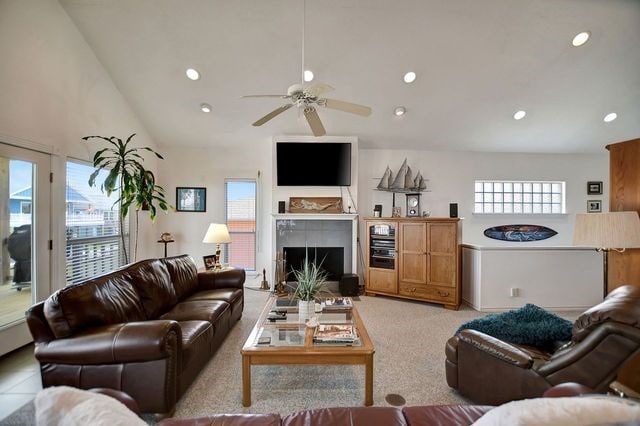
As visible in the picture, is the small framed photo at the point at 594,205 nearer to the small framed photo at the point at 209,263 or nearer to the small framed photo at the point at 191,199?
the small framed photo at the point at 209,263

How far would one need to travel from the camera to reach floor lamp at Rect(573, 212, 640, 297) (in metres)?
2.29

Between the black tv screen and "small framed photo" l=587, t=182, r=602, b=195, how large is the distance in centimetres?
475

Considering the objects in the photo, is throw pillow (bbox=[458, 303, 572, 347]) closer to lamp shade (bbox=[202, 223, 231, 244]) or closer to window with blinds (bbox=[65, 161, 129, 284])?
lamp shade (bbox=[202, 223, 231, 244])

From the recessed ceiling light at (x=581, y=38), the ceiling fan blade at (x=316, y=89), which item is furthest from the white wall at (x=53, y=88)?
the recessed ceiling light at (x=581, y=38)

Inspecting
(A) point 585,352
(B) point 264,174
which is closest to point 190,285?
(B) point 264,174

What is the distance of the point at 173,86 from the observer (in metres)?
4.24

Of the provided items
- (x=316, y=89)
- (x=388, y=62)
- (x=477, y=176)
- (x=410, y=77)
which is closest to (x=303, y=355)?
(x=316, y=89)

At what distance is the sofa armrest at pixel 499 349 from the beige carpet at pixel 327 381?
0.52 meters

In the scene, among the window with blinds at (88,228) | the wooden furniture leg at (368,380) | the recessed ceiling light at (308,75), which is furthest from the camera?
the recessed ceiling light at (308,75)

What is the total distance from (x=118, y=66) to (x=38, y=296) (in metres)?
3.02

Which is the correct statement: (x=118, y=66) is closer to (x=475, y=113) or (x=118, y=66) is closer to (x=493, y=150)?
(x=475, y=113)

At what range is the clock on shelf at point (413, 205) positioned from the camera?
542 centimetres

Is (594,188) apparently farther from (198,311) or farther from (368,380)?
(198,311)

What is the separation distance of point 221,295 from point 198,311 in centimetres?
54
